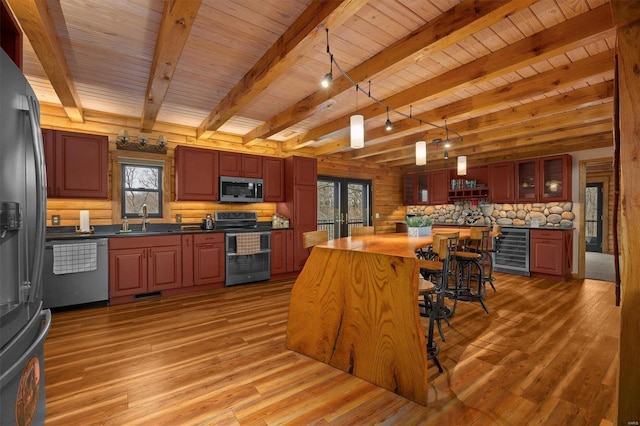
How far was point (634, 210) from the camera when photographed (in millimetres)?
1093

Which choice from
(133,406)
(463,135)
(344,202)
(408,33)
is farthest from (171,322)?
(463,135)

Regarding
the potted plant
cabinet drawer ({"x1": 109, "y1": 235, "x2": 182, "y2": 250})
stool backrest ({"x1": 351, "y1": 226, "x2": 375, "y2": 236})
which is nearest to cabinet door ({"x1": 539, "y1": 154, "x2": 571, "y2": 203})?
the potted plant

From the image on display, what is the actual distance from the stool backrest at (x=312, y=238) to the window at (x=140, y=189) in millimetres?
2892

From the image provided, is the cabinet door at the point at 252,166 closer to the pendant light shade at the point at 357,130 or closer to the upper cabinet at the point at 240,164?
the upper cabinet at the point at 240,164

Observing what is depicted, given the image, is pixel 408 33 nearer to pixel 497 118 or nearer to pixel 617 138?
pixel 617 138

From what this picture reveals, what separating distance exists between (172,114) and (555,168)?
6.65 metres

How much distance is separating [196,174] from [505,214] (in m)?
6.07

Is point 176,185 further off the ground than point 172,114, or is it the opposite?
point 172,114

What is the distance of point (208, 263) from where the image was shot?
14.8 feet

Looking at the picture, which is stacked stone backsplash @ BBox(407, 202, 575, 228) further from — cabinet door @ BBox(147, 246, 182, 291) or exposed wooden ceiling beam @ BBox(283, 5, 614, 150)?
cabinet door @ BBox(147, 246, 182, 291)

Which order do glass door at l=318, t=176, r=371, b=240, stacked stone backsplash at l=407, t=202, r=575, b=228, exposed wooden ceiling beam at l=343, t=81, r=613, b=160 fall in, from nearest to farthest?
exposed wooden ceiling beam at l=343, t=81, r=613, b=160, stacked stone backsplash at l=407, t=202, r=575, b=228, glass door at l=318, t=176, r=371, b=240

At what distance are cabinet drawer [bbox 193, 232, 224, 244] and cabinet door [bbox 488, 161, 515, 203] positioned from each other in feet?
17.8

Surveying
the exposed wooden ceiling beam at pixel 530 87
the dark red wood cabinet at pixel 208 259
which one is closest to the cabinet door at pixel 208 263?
the dark red wood cabinet at pixel 208 259

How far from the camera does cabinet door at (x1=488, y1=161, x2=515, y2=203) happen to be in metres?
5.96
